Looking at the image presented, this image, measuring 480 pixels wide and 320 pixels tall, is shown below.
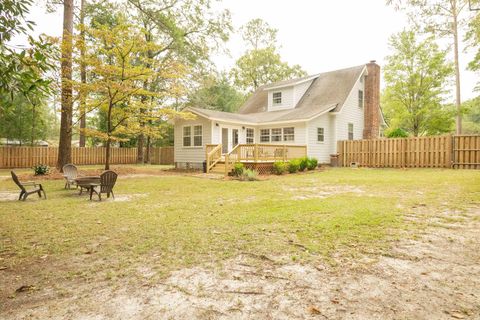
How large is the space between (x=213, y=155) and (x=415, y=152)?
12550 millimetres

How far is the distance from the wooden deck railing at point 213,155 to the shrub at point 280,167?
3.34 m

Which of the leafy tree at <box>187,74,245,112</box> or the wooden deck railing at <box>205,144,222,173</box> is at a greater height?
the leafy tree at <box>187,74,245,112</box>

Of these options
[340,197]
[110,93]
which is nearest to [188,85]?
[110,93]

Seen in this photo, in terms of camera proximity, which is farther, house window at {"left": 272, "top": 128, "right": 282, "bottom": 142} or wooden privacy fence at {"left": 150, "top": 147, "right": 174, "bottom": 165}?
wooden privacy fence at {"left": 150, "top": 147, "right": 174, "bottom": 165}

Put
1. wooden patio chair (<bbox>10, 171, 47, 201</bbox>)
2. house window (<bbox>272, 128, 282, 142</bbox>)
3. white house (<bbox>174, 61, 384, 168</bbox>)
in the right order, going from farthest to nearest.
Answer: house window (<bbox>272, 128, 282, 142</bbox>), white house (<bbox>174, 61, 384, 168</bbox>), wooden patio chair (<bbox>10, 171, 47, 201</bbox>)

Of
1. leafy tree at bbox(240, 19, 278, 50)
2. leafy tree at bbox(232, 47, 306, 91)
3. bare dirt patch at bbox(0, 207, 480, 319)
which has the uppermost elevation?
leafy tree at bbox(240, 19, 278, 50)

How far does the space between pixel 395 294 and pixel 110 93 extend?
51.6 ft

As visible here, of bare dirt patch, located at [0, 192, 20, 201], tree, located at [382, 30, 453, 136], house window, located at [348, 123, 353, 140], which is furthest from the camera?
tree, located at [382, 30, 453, 136]

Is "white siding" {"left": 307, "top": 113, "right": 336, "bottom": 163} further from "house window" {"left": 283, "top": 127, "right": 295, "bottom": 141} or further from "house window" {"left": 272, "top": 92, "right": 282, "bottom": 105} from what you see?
"house window" {"left": 272, "top": 92, "right": 282, "bottom": 105}

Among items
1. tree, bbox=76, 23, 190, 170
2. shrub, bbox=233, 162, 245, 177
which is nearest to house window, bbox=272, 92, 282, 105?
tree, bbox=76, 23, 190, 170

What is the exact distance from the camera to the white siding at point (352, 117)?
825 inches

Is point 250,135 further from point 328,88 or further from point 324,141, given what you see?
point 328,88

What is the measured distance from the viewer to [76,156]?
24.9m

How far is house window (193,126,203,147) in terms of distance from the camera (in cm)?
1952
